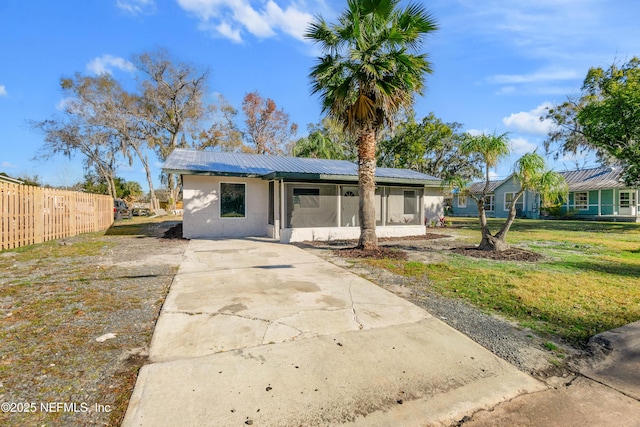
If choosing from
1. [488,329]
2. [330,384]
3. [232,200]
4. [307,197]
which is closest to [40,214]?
[232,200]

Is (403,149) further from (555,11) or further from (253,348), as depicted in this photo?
(253,348)

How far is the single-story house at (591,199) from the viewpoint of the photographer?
23.7 meters

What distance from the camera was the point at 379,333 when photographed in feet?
11.1

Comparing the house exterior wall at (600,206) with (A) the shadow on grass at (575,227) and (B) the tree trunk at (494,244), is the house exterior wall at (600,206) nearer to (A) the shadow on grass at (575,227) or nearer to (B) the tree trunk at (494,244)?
(A) the shadow on grass at (575,227)

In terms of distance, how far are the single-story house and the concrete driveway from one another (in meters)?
18.8

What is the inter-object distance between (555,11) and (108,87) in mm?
35203

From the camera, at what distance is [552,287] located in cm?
528

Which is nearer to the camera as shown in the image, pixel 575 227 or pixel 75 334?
pixel 75 334

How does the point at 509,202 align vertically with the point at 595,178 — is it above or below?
below

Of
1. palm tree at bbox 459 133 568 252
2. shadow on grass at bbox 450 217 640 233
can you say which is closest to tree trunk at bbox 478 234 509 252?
palm tree at bbox 459 133 568 252

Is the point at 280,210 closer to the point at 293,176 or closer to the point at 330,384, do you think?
the point at 293,176

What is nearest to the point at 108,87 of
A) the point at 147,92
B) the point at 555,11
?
the point at 147,92

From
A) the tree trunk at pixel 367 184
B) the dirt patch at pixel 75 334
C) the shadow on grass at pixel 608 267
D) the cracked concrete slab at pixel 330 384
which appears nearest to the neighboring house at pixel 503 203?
the shadow on grass at pixel 608 267

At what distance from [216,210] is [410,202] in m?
8.58
